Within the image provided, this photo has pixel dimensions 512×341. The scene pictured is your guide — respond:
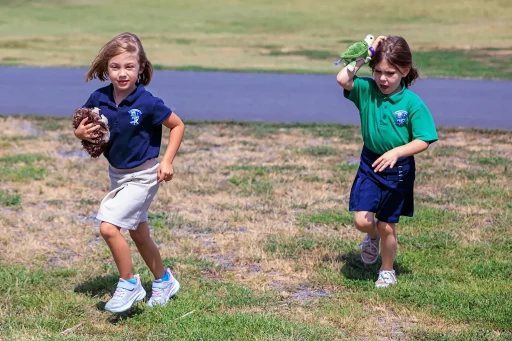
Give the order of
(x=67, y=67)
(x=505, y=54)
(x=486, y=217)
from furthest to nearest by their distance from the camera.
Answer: (x=505, y=54)
(x=67, y=67)
(x=486, y=217)

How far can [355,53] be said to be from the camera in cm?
528

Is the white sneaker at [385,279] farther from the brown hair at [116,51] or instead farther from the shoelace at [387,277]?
the brown hair at [116,51]

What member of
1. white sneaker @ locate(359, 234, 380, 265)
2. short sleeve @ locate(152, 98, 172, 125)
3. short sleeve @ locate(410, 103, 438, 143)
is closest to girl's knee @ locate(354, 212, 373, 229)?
white sneaker @ locate(359, 234, 380, 265)

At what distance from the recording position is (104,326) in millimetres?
Answer: 4711

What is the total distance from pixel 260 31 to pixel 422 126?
111 feet

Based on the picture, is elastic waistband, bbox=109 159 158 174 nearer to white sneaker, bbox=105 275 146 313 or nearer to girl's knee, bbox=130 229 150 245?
girl's knee, bbox=130 229 150 245

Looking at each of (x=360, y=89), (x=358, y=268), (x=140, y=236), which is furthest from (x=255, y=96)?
(x=140, y=236)

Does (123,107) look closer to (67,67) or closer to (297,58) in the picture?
(67,67)

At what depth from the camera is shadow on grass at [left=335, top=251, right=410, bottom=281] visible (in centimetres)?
570

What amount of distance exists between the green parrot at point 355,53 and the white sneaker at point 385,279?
1.30m

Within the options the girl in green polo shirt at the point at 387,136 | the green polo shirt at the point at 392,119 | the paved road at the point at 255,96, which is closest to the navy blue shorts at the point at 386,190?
the girl in green polo shirt at the point at 387,136

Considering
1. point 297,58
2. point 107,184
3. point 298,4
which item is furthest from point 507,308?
point 298,4

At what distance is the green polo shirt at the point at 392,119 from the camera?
208 inches

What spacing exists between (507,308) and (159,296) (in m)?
2.00
